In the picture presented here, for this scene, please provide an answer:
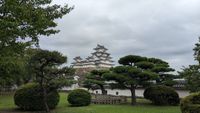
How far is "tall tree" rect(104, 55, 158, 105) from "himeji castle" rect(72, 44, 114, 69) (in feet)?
187

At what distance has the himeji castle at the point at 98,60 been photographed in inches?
3898

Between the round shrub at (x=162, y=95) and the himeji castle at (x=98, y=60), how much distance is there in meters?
58.7

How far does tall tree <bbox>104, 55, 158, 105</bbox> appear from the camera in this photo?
38.9 metres

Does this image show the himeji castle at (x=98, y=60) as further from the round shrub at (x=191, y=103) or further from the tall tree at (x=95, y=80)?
the round shrub at (x=191, y=103)

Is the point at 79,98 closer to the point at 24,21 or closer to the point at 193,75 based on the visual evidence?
the point at 193,75

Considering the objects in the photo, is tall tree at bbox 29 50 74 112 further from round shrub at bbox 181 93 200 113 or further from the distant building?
the distant building

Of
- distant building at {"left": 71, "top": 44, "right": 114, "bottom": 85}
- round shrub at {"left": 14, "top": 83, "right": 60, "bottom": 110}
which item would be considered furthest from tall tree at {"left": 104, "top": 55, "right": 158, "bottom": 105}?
distant building at {"left": 71, "top": 44, "right": 114, "bottom": 85}

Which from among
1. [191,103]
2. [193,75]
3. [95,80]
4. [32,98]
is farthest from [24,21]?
[95,80]

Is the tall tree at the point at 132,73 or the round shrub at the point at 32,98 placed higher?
the tall tree at the point at 132,73

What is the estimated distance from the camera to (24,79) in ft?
183

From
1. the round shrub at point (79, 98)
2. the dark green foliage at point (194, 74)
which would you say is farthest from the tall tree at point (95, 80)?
the dark green foliage at point (194, 74)

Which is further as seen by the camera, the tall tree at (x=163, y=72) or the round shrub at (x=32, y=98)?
the tall tree at (x=163, y=72)

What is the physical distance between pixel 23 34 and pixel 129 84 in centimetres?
2478

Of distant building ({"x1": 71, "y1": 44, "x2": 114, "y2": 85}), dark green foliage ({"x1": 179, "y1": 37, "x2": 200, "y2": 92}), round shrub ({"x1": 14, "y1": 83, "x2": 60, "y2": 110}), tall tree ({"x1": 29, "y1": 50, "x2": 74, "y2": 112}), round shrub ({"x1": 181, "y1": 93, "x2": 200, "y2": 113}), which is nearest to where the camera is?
round shrub ({"x1": 181, "y1": 93, "x2": 200, "y2": 113})
